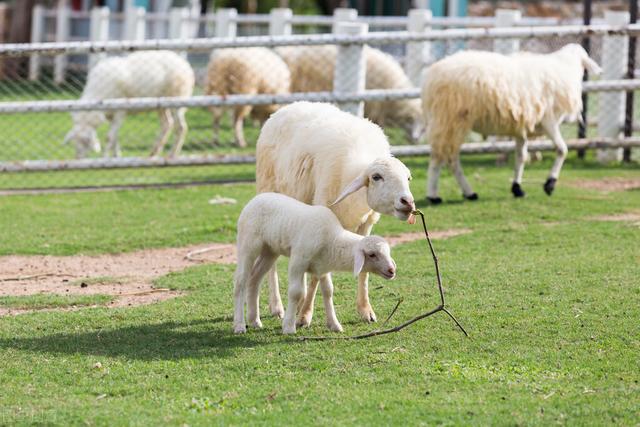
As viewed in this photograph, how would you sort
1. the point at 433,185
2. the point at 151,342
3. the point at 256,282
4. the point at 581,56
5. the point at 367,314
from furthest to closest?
the point at 581,56, the point at 433,185, the point at 367,314, the point at 256,282, the point at 151,342

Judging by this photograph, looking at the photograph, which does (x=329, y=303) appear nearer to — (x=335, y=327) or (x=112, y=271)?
(x=335, y=327)

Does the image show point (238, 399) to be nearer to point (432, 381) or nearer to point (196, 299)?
point (432, 381)

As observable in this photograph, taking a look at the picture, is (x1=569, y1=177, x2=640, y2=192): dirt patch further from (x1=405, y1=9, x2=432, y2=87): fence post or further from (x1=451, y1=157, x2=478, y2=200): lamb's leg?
(x1=405, y1=9, x2=432, y2=87): fence post

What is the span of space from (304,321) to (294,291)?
51 cm

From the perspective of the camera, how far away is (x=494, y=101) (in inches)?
394

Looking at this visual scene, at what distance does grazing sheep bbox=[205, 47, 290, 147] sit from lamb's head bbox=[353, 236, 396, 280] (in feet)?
33.8

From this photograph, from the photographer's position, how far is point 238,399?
4.95 m

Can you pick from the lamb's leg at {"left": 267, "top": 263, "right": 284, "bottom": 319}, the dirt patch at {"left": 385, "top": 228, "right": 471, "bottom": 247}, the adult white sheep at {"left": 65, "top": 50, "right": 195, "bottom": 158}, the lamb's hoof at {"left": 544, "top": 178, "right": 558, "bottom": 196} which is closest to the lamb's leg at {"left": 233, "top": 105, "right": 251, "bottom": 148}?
the adult white sheep at {"left": 65, "top": 50, "right": 195, "bottom": 158}

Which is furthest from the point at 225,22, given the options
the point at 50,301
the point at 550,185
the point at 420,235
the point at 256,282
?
the point at 256,282

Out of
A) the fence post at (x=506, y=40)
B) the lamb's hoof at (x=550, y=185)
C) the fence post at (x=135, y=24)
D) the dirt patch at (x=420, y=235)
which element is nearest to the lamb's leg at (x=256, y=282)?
the dirt patch at (x=420, y=235)

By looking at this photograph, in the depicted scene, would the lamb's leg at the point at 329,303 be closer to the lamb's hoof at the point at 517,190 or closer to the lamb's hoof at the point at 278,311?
the lamb's hoof at the point at 278,311

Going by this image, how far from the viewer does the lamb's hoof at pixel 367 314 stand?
21.1 feet

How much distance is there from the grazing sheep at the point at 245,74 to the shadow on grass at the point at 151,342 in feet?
31.7

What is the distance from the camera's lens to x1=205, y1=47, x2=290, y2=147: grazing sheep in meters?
16.0
